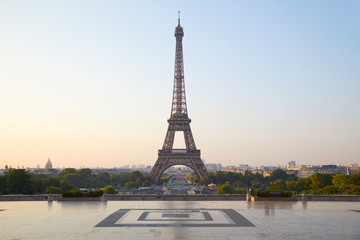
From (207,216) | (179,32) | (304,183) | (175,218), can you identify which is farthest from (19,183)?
(304,183)

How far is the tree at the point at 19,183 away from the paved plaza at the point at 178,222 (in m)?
25.9

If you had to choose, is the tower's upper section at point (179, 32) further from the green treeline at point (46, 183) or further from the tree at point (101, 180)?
the tree at point (101, 180)

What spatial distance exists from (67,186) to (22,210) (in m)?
51.5

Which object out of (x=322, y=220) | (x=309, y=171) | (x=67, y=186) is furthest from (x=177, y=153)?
(x=309, y=171)

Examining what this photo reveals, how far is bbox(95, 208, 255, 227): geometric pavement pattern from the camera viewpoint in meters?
23.4

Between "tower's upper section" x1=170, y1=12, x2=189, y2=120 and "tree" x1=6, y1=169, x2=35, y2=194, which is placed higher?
"tower's upper section" x1=170, y1=12, x2=189, y2=120

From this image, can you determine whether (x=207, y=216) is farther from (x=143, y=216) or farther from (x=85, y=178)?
(x=85, y=178)

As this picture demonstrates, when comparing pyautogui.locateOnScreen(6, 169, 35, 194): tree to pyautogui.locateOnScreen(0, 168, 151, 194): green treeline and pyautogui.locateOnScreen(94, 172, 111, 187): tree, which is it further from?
pyautogui.locateOnScreen(94, 172, 111, 187): tree

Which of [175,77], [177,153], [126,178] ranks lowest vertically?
[126,178]

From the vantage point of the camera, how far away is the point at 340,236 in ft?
64.7

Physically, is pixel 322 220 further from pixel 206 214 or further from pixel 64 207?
pixel 64 207

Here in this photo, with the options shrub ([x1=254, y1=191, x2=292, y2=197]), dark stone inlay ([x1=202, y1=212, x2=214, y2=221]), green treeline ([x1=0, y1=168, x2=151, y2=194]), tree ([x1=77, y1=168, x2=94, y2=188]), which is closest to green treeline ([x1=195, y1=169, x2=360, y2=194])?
shrub ([x1=254, y1=191, x2=292, y2=197])

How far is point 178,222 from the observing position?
2406cm

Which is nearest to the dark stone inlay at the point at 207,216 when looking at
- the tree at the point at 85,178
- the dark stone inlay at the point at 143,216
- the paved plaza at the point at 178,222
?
the paved plaza at the point at 178,222
